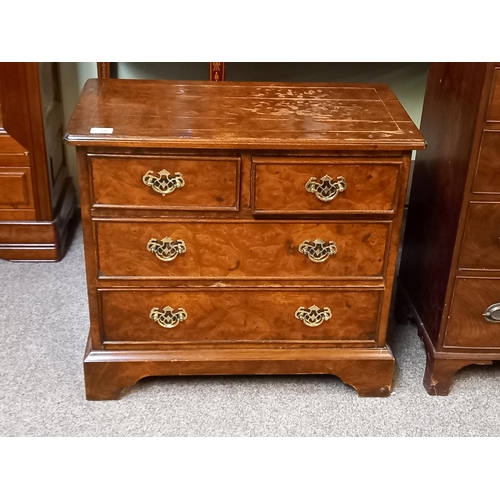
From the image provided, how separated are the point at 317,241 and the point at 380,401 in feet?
1.72

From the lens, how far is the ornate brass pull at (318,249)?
1720 mm

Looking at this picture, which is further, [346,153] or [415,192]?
[415,192]

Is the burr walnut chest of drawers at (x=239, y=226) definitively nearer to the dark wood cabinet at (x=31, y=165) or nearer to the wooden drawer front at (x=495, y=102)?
the wooden drawer front at (x=495, y=102)

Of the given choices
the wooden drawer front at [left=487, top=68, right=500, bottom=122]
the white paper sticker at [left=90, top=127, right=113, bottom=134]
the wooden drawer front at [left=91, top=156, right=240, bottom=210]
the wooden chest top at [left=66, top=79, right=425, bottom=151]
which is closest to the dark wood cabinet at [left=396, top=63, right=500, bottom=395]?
the wooden drawer front at [left=487, top=68, right=500, bottom=122]

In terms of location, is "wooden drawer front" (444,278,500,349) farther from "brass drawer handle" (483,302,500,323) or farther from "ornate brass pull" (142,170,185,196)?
"ornate brass pull" (142,170,185,196)

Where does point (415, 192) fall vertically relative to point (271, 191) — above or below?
below

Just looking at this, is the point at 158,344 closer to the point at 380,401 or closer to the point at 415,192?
the point at 380,401

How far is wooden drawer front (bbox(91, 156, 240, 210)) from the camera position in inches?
62.8

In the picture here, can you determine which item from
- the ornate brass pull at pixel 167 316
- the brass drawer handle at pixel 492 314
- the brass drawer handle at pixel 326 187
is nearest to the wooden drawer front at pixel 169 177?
the brass drawer handle at pixel 326 187

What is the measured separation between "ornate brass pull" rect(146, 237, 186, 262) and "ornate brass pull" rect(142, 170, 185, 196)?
13 cm

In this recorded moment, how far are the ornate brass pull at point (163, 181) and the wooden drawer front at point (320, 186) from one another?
0.58ft

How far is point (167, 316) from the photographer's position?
181cm

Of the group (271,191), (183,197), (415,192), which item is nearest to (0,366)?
(183,197)

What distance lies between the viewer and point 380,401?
1926mm
